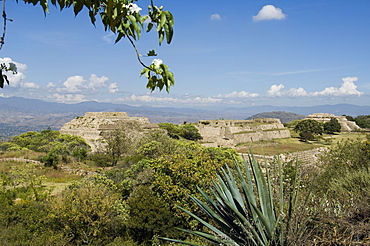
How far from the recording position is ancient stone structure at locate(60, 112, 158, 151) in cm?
3156

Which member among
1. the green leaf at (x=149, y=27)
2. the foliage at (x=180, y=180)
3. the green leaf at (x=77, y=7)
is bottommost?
the foliage at (x=180, y=180)

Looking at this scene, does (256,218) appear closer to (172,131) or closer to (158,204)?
(158,204)

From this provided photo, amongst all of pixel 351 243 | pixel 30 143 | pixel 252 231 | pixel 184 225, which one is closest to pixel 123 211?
pixel 184 225

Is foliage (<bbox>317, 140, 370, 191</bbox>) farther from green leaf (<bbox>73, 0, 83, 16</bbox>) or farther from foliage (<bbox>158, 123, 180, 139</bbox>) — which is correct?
foliage (<bbox>158, 123, 180, 139</bbox>)

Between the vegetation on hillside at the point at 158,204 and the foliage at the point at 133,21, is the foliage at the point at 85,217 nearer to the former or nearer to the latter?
the vegetation on hillside at the point at 158,204

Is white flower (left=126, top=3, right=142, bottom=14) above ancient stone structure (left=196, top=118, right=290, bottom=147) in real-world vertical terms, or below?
above

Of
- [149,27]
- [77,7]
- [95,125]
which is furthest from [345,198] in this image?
[95,125]

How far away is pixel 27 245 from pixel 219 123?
3946cm

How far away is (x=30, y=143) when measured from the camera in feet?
104

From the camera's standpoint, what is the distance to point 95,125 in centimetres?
3428

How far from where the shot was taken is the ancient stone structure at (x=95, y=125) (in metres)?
31.6

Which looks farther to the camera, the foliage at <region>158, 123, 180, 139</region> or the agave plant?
the foliage at <region>158, 123, 180, 139</region>

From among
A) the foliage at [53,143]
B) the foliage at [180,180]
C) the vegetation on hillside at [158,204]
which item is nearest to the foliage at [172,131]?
the foliage at [53,143]

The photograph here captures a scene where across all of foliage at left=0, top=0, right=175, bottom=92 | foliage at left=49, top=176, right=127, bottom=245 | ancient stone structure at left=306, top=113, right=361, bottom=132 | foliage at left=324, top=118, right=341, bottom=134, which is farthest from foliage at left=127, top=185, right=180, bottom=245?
ancient stone structure at left=306, top=113, right=361, bottom=132
